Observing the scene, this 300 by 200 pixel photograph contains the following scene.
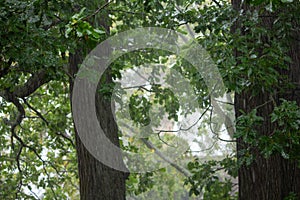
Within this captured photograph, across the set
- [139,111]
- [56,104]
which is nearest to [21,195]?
[56,104]

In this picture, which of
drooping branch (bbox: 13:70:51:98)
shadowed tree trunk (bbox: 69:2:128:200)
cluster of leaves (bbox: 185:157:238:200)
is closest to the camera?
cluster of leaves (bbox: 185:157:238:200)

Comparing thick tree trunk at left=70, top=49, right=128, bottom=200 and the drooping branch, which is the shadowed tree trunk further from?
the drooping branch

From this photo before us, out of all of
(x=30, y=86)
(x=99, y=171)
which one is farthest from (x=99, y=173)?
(x=30, y=86)

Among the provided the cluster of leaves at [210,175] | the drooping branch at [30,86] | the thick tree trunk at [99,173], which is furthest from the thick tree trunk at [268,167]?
the drooping branch at [30,86]

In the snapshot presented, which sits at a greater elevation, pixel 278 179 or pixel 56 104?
pixel 56 104

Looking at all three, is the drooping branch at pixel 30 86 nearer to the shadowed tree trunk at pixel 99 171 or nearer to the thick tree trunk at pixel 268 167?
the shadowed tree trunk at pixel 99 171

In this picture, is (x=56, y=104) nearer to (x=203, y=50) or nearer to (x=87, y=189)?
(x=87, y=189)

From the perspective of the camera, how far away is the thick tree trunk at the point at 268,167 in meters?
4.61

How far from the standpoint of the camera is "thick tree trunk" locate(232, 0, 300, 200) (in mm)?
4613

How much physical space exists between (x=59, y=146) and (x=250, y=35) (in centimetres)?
462

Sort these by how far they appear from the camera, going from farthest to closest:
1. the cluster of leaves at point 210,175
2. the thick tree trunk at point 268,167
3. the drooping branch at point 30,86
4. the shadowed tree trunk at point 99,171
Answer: the drooping branch at point 30,86
the shadowed tree trunk at point 99,171
the cluster of leaves at point 210,175
the thick tree trunk at point 268,167

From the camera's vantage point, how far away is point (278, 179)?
15.2 feet

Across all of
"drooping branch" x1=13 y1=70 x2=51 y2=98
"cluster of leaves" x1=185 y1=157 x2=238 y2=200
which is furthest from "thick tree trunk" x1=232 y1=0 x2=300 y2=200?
"drooping branch" x1=13 y1=70 x2=51 y2=98

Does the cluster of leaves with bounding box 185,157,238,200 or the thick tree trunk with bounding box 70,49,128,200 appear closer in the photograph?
the cluster of leaves with bounding box 185,157,238,200
